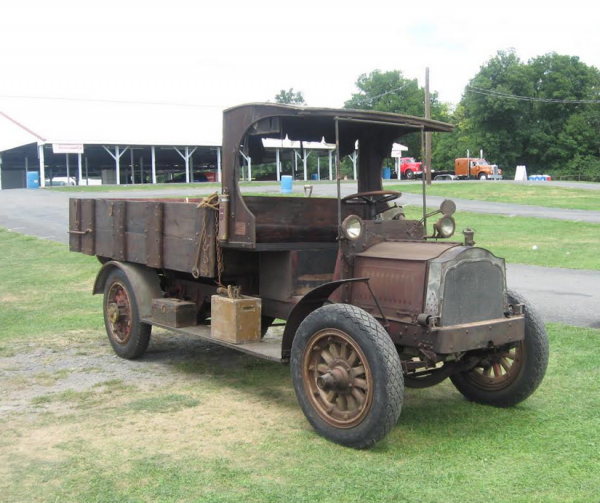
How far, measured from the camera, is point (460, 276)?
16.8 feet

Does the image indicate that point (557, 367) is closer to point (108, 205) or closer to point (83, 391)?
point (83, 391)

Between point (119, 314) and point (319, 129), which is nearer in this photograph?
point (319, 129)

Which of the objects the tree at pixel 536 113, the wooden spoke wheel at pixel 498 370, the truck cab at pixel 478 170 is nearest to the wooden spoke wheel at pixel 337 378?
the wooden spoke wheel at pixel 498 370

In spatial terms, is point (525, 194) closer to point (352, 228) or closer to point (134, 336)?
point (134, 336)

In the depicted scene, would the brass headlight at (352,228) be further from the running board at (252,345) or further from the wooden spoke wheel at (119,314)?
the wooden spoke wheel at (119,314)

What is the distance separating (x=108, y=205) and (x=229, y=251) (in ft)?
6.79

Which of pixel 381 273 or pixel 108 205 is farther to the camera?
pixel 108 205

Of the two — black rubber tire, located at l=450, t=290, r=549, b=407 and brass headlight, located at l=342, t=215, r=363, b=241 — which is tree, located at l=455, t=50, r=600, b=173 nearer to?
black rubber tire, located at l=450, t=290, r=549, b=407

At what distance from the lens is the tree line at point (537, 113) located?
67.4 m

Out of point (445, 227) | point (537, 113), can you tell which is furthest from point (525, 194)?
point (537, 113)

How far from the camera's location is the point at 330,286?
532 cm

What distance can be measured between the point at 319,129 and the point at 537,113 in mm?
69137

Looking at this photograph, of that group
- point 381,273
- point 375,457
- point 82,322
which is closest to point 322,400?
point 375,457

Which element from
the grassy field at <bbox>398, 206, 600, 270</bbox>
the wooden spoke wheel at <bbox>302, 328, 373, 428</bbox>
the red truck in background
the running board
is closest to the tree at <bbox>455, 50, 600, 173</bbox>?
the red truck in background
